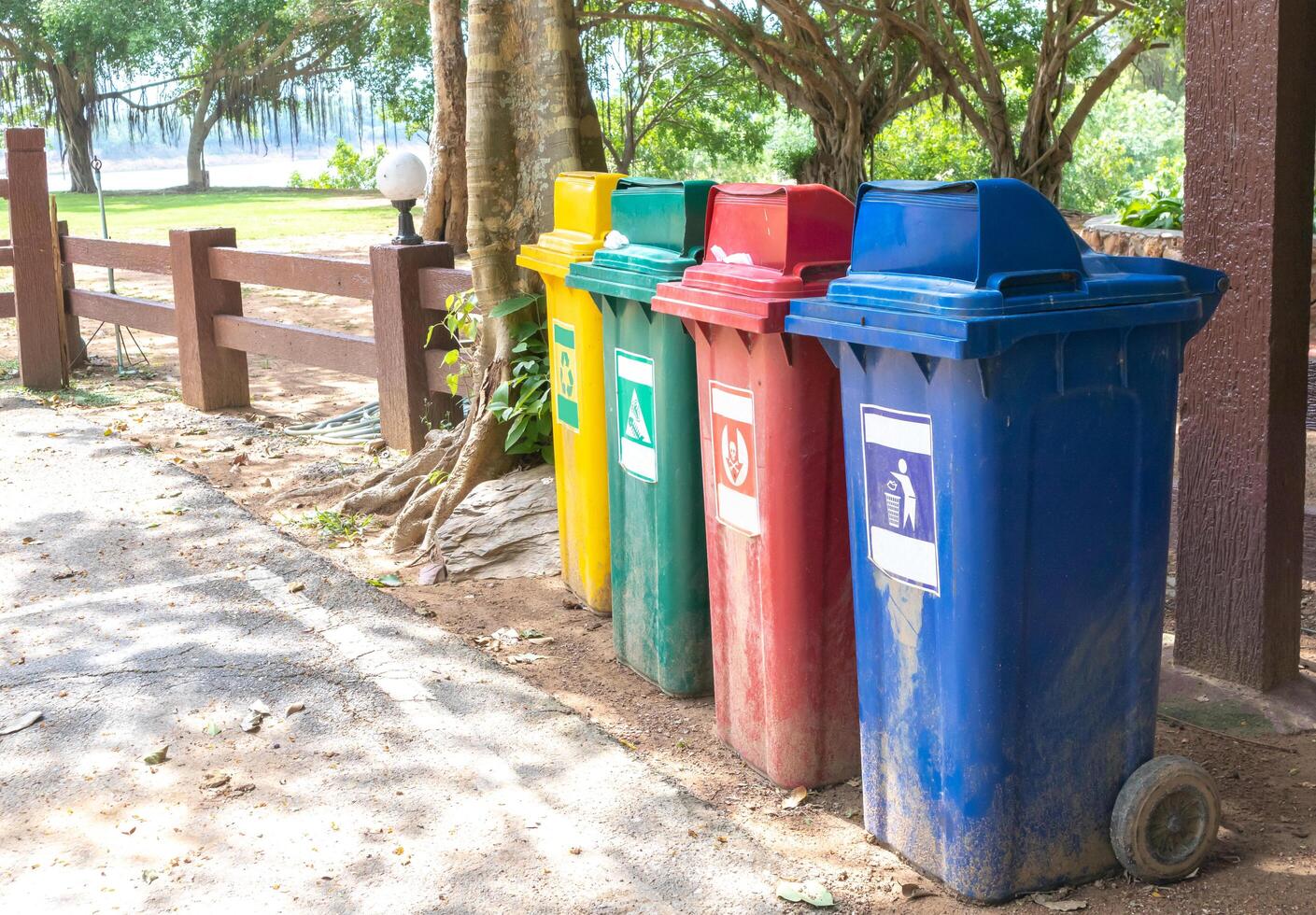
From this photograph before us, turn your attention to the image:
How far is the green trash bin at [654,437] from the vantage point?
12.8 ft

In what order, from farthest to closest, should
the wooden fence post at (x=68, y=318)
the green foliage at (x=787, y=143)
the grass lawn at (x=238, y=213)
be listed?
the green foliage at (x=787, y=143) → the grass lawn at (x=238, y=213) → the wooden fence post at (x=68, y=318)

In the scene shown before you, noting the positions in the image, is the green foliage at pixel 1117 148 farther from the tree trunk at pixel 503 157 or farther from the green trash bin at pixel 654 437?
the green trash bin at pixel 654 437

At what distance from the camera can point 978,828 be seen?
2.85m

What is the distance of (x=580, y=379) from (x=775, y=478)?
1.49 metres

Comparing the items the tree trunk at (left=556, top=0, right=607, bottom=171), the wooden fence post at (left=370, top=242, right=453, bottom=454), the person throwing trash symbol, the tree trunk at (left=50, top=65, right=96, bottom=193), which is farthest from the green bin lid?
the tree trunk at (left=50, top=65, right=96, bottom=193)

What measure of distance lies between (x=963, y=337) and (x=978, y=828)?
1.07m

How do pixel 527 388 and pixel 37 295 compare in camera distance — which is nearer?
pixel 527 388

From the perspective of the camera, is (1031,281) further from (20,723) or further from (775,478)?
(20,723)

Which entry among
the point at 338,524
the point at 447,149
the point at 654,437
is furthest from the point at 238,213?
the point at 654,437

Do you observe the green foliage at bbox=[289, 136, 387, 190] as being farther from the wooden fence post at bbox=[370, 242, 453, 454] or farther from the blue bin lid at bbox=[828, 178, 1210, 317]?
the blue bin lid at bbox=[828, 178, 1210, 317]

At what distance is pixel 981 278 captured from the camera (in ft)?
8.77

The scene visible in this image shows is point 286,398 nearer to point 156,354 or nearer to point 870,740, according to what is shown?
point 156,354

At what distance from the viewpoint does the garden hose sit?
8203mm

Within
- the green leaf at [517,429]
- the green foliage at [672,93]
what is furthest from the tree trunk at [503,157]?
the green foliage at [672,93]
